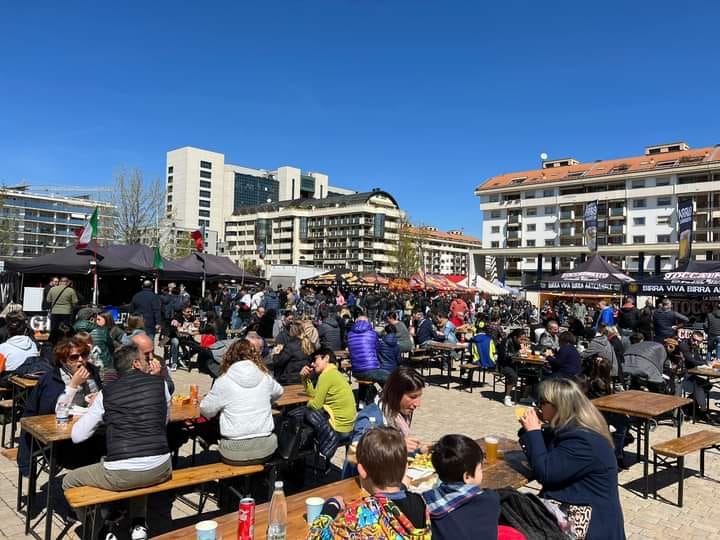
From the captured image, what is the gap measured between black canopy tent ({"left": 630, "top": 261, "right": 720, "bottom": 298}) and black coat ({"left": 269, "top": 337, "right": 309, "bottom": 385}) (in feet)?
48.0

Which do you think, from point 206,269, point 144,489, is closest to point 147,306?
point 144,489

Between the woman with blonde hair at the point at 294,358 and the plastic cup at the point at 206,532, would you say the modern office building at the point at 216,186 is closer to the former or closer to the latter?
the woman with blonde hair at the point at 294,358

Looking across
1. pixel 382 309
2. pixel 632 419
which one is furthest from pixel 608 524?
pixel 382 309

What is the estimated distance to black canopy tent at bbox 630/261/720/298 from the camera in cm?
1681

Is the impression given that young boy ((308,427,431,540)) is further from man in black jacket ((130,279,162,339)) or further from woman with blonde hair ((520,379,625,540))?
man in black jacket ((130,279,162,339))

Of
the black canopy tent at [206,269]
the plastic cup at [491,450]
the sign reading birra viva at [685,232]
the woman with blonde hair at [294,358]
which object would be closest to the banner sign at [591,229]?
the sign reading birra viva at [685,232]

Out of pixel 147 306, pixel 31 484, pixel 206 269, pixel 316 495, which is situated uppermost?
pixel 206 269

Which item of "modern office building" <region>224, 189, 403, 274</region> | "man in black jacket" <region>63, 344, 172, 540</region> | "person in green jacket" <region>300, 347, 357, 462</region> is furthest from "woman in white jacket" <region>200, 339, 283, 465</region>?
"modern office building" <region>224, 189, 403, 274</region>

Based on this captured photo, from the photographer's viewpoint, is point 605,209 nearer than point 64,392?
No

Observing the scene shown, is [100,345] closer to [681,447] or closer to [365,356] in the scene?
[365,356]

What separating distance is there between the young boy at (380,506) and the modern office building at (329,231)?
8521 cm

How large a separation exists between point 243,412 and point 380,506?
2.41 metres

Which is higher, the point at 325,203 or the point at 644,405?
the point at 325,203

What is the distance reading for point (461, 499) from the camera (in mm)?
2359
